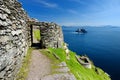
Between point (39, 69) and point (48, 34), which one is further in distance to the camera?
point (48, 34)

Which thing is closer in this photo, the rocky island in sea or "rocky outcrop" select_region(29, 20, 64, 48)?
the rocky island in sea

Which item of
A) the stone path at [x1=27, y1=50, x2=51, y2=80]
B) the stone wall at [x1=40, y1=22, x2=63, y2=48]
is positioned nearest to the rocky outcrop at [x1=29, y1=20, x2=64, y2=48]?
the stone wall at [x1=40, y1=22, x2=63, y2=48]

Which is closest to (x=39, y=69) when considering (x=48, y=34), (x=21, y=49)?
(x=21, y=49)

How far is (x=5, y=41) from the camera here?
6.91 metres

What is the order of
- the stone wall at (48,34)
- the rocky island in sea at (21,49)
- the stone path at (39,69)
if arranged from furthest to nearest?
the stone wall at (48,34) → the stone path at (39,69) → the rocky island in sea at (21,49)

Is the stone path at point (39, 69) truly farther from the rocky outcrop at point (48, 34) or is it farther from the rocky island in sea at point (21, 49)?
the rocky outcrop at point (48, 34)

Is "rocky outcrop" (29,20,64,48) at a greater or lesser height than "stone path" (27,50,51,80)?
greater

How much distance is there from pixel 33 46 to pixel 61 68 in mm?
10248

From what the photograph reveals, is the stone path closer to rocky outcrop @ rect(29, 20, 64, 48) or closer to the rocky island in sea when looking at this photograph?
the rocky island in sea

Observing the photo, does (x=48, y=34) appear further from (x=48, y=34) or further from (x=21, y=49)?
(x=21, y=49)

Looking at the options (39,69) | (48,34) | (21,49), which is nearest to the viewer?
(21,49)

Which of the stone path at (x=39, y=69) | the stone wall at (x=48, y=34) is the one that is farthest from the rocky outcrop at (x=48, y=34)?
the stone path at (x=39, y=69)

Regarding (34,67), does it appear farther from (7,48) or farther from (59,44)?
(59,44)

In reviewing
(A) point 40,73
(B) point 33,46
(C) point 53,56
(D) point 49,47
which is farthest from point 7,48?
(B) point 33,46
